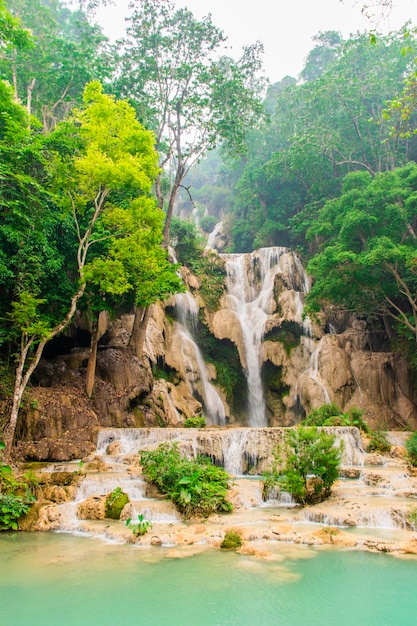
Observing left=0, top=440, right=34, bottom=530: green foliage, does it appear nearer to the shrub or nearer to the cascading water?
the shrub

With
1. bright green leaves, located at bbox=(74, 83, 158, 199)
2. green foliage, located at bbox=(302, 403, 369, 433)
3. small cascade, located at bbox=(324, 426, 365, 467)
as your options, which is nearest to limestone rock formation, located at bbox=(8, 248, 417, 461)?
green foliage, located at bbox=(302, 403, 369, 433)

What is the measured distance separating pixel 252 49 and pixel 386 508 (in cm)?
2236

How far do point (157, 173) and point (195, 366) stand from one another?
9778 mm

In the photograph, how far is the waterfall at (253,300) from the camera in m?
21.1

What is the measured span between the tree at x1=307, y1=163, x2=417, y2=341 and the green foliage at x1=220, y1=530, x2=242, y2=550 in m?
12.2

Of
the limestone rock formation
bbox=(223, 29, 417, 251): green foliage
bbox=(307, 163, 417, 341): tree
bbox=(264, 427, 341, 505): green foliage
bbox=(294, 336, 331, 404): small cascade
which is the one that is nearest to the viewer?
bbox=(264, 427, 341, 505): green foliage

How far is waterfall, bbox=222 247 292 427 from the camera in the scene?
832 inches

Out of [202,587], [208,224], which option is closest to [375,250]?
[202,587]

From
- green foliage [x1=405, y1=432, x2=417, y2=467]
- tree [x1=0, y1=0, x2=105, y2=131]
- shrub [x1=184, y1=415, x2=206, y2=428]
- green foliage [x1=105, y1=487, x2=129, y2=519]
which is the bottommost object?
green foliage [x1=105, y1=487, x2=129, y2=519]

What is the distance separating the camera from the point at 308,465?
8391 millimetres

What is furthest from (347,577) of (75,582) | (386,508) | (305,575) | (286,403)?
(286,403)

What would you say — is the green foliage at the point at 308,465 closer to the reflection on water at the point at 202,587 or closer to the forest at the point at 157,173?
the reflection on water at the point at 202,587

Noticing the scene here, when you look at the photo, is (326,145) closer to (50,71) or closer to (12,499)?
(50,71)

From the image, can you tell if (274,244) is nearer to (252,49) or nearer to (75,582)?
(252,49)
